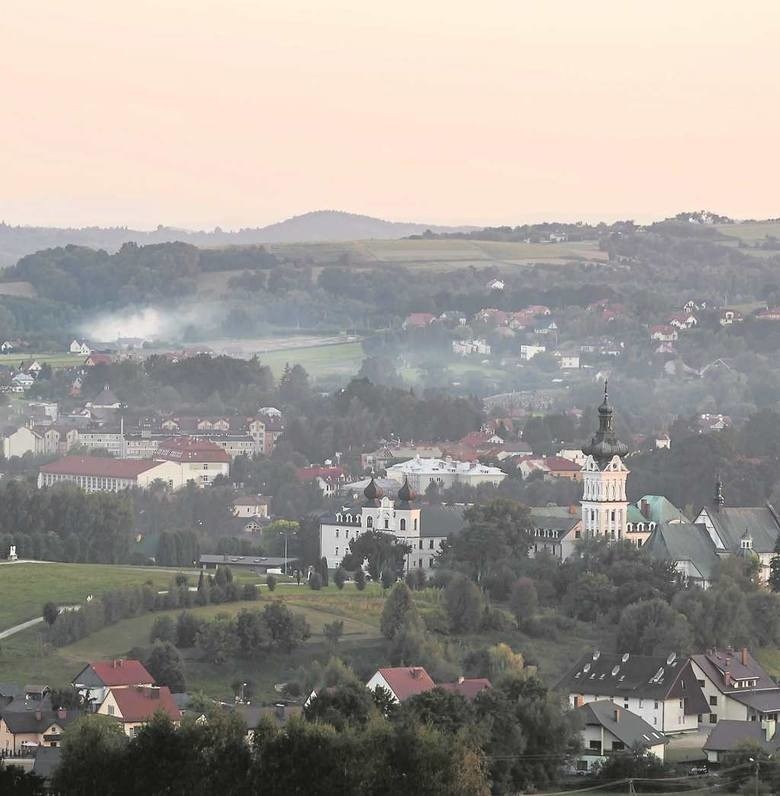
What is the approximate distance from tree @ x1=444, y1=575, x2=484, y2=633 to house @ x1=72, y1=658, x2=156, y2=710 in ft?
39.9

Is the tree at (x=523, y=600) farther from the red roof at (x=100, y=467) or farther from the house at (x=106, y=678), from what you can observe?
the red roof at (x=100, y=467)

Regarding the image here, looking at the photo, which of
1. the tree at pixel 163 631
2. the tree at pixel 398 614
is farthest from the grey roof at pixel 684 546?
the tree at pixel 163 631

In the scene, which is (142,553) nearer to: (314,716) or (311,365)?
(314,716)

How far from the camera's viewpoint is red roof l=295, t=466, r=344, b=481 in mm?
131125

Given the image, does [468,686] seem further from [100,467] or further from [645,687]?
[100,467]

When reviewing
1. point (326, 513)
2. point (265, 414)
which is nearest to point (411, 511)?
point (326, 513)

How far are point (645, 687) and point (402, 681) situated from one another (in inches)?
264

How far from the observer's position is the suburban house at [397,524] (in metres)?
98.8

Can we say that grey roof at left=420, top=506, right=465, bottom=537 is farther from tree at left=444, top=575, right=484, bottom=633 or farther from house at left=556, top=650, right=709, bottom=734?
house at left=556, top=650, right=709, bottom=734

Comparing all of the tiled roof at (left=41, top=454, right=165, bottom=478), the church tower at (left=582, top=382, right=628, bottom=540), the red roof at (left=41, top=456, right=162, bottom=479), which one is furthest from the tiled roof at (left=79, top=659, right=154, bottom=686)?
the tiled roof at (left=41, top=454, right=165, bottom=478)

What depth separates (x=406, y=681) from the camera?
7131 centimetres

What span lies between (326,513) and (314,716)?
141 feet

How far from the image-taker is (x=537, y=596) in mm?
87500

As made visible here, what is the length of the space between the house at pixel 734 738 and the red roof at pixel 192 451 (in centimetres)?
6910
